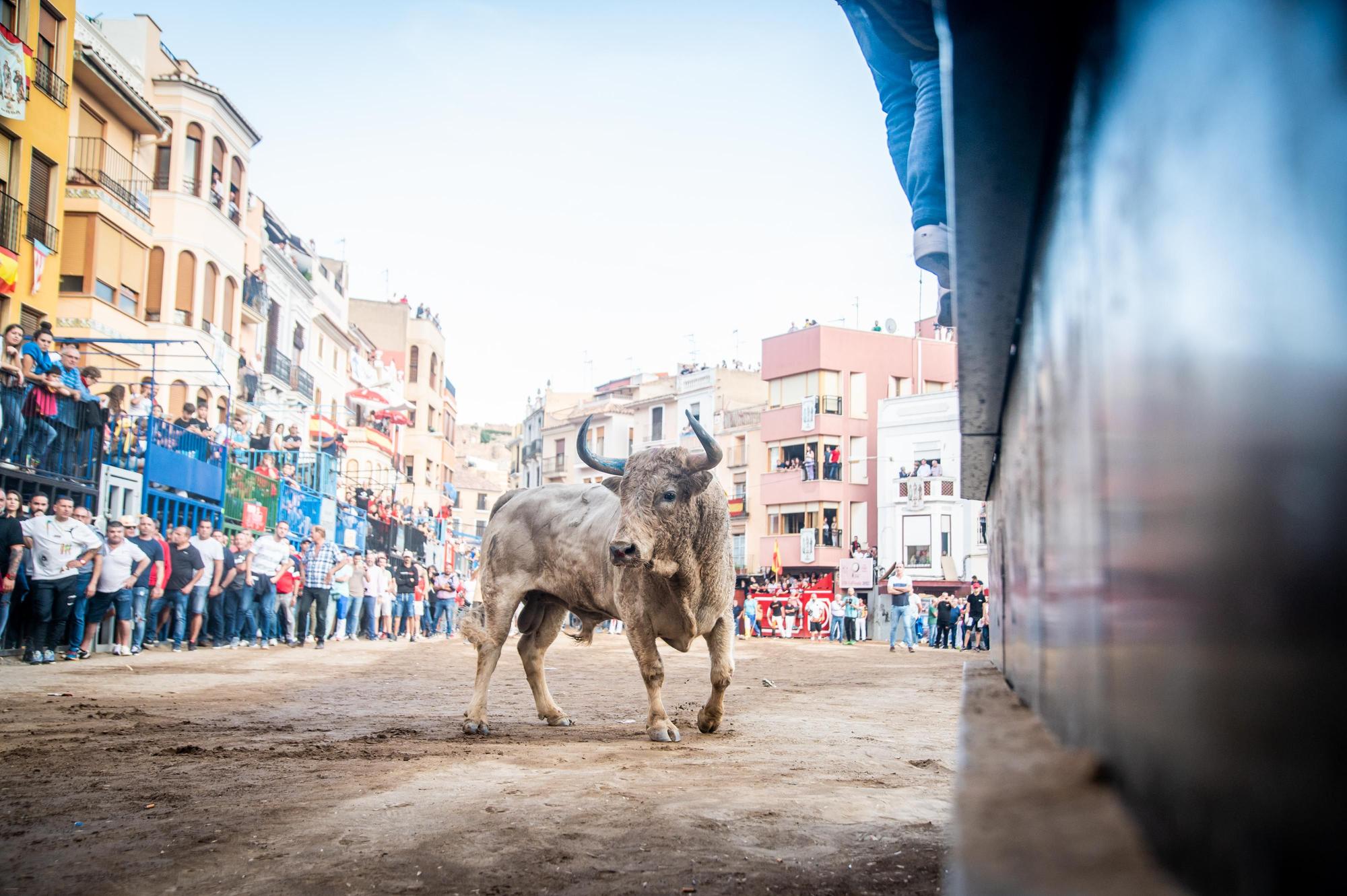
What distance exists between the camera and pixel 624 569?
845cm

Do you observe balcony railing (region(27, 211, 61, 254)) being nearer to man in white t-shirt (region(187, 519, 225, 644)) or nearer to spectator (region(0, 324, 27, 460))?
man in white t-shirt (region(187, 519, 225, 644))

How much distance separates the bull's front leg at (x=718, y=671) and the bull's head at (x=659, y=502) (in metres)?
0.94

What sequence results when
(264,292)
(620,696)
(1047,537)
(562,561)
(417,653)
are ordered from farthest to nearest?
(264,292), (417,653), (620,696), (562,561), (1047,537)

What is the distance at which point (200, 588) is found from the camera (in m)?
19.6

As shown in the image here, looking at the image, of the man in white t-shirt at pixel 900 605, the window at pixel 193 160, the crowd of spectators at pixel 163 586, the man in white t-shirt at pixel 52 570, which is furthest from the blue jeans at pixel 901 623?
the window at pixel 193 160

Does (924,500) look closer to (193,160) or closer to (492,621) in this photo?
(193,160)

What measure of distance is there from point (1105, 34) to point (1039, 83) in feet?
0.92

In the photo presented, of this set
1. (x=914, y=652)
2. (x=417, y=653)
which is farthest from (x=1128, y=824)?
(x=914, y=652)

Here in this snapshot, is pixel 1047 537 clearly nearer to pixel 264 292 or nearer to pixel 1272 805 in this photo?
pixel 1272 805

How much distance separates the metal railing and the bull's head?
22.9 m

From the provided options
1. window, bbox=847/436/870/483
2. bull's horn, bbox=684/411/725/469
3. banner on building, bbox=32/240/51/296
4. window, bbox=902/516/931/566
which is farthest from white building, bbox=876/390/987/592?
bull's horn, bbox=684/411/725/469

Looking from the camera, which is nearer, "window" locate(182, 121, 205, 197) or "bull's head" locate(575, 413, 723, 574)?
"bull's head" locate(575, 413, 723, 574)

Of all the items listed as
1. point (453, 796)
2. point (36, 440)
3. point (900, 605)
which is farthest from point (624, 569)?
point (900, 605)

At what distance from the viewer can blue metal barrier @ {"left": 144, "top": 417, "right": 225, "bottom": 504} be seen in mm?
21047
